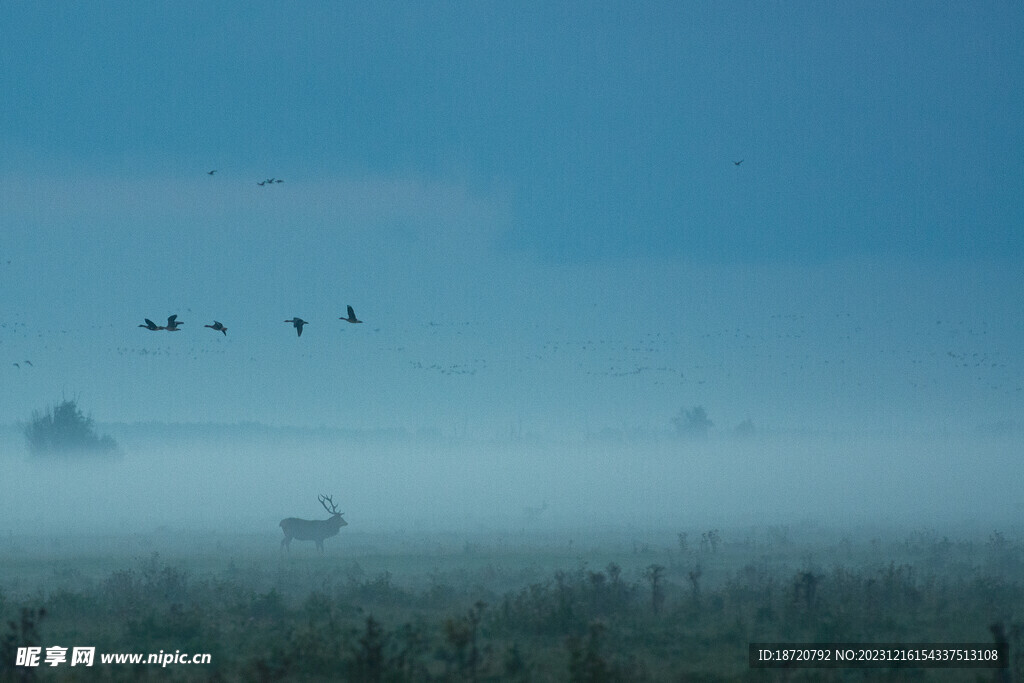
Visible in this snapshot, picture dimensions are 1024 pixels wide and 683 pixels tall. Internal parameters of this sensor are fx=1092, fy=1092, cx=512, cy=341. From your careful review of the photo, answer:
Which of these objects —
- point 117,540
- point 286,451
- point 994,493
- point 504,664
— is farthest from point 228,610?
point 286,451

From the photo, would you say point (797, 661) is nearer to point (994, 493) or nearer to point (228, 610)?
point (228, 610)

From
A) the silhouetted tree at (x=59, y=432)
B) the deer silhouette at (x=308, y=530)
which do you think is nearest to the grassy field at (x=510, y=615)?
the deer silhouette at (x=308, y=530)

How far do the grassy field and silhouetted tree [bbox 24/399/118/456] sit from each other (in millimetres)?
71306

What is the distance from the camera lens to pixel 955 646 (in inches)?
725

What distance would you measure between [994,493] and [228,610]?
257 ft

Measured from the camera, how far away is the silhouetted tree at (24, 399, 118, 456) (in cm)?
10125

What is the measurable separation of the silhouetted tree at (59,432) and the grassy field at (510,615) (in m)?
71.3

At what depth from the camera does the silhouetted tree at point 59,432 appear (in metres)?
101

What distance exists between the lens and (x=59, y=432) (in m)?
101
